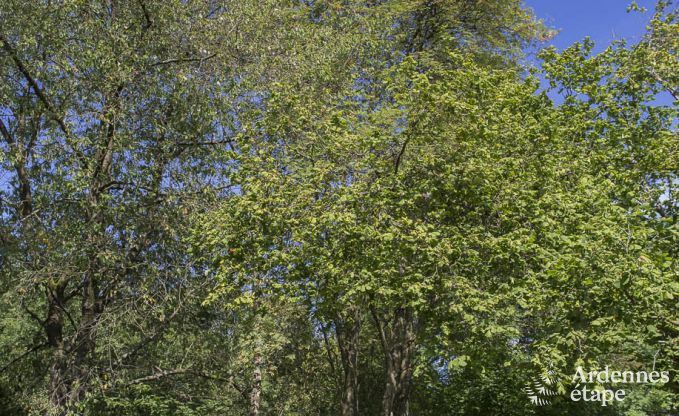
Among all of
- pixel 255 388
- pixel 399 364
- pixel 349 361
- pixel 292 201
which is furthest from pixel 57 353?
pixel 399 364

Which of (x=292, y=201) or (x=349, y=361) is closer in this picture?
(x=292, y=201)

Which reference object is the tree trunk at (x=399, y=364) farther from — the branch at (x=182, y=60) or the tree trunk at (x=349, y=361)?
the branch at (x=182, y=60)

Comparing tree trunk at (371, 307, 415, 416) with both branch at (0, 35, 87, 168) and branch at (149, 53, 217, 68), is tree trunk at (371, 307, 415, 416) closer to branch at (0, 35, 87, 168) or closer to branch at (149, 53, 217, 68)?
branch at (149, 53, 217, 68)

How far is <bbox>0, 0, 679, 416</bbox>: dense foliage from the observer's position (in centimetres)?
860

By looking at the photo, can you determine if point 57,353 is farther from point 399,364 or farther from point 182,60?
point 399,364

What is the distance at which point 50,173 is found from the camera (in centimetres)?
994

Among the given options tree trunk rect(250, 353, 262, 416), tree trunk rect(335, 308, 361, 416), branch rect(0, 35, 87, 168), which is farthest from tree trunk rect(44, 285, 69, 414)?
tree trunk rect(335, 308, 361, 416)

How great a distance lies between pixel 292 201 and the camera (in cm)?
983

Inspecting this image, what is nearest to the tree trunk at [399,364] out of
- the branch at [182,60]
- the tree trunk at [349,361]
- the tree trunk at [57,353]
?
the tree trunk at [349,361]

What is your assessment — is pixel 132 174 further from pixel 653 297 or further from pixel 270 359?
pixel 653 297

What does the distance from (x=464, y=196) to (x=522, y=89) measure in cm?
304

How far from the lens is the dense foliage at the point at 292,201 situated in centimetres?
860

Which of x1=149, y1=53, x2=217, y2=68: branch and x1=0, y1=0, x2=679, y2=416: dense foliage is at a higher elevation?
x1=149, y1=53, x2=217, y2=68: branch

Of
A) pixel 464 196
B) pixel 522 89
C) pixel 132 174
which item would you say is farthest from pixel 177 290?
pixel 522 89
